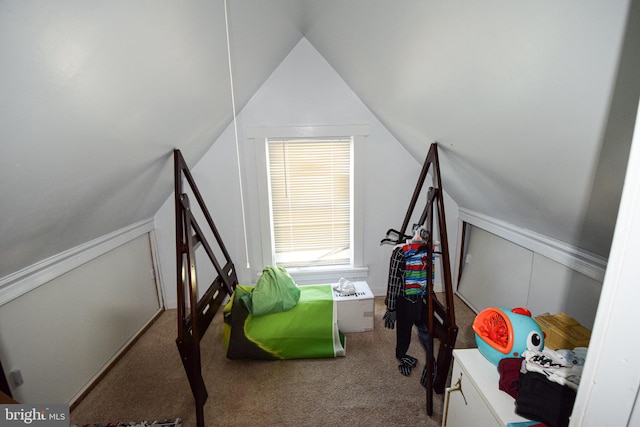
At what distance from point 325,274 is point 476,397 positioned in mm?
2103

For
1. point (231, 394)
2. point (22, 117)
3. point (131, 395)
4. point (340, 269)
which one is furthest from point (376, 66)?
point (131, 395)

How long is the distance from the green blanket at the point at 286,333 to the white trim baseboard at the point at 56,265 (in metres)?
1.08

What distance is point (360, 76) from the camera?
7.09 ft

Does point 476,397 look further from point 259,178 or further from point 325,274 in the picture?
point 259,178

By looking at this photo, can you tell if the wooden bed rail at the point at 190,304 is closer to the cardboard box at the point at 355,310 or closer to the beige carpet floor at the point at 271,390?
the beige carpet floor at the point at 271,390

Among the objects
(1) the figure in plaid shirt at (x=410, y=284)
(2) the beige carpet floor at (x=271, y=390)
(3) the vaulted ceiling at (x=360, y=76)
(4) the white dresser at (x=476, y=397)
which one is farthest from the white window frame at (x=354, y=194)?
(4) the white dresser at (x=476, y=397)

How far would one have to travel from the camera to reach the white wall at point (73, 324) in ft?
5.29

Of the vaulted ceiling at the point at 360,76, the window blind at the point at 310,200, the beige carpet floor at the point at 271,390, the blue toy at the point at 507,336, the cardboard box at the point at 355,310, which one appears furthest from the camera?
the window blind at the point at 310,200

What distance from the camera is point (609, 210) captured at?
117 centimetres

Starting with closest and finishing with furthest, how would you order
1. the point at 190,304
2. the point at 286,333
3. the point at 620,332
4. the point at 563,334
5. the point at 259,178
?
1. the point at 620,332
2. the point at 563,334
3. the point at 190,304
4. the point at 286,333
5. the point at 259,178

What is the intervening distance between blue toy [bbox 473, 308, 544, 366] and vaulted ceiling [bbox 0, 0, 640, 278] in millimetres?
582

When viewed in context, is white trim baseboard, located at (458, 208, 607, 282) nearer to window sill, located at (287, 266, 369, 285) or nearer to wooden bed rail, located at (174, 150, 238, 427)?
window sill, located at (287, 266, 369, 285)

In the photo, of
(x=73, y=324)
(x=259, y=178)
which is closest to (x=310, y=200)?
(x=259, y=178)

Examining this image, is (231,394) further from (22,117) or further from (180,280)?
(22,117)
